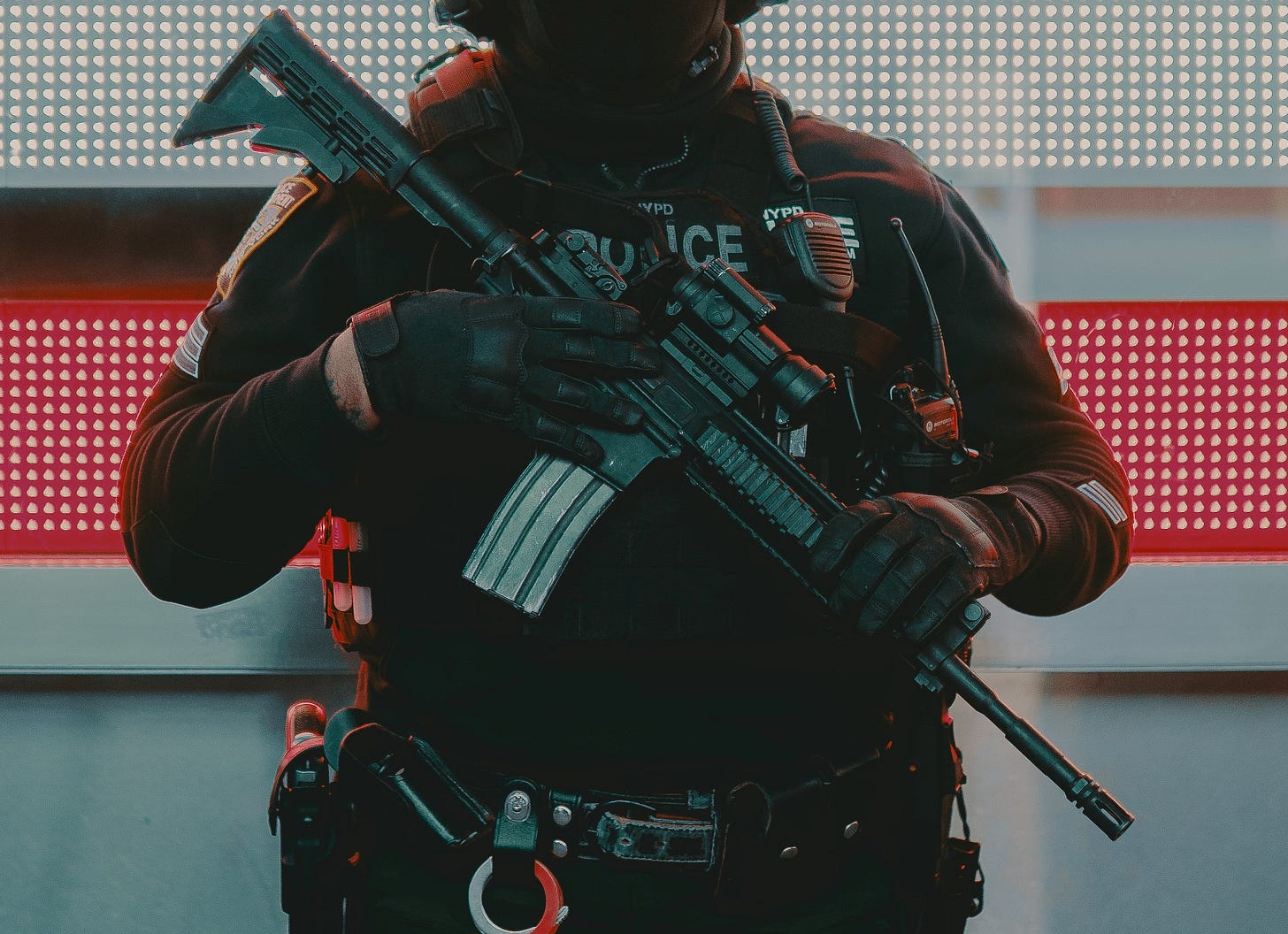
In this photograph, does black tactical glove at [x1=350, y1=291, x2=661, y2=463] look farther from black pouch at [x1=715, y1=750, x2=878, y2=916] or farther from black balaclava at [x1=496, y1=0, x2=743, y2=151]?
black pouch at [x1=715, y1=750, x2=878, y2=916]

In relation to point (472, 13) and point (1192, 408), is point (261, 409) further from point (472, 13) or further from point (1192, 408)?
point (1192, 408)

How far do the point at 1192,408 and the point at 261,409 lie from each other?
129 centimetres

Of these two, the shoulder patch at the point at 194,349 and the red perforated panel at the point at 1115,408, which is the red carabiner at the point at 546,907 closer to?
the shoulder patch at the point at 194,349

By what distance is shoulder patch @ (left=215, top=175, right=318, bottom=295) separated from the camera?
3.38ft

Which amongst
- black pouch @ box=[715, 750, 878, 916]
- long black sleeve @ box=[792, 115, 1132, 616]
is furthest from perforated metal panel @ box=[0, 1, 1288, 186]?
black pouch @ box=[715, 750, 878, 916]

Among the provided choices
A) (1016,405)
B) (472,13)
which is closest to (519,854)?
(1016,405)

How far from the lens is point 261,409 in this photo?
0.92 m

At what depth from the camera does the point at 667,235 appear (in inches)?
41.5

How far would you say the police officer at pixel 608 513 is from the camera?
929 mm

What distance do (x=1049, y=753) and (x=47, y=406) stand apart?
1.35 metres

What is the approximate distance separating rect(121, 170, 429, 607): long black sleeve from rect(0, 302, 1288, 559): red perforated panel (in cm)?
48

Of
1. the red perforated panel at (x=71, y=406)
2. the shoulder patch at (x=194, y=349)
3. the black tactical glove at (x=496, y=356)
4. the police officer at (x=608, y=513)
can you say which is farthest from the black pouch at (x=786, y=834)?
the red perforated panel at (x=71, y=406)

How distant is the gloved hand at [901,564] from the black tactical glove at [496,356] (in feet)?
0.78

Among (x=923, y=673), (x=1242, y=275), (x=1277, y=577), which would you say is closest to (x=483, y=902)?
(x=923, y=673)
